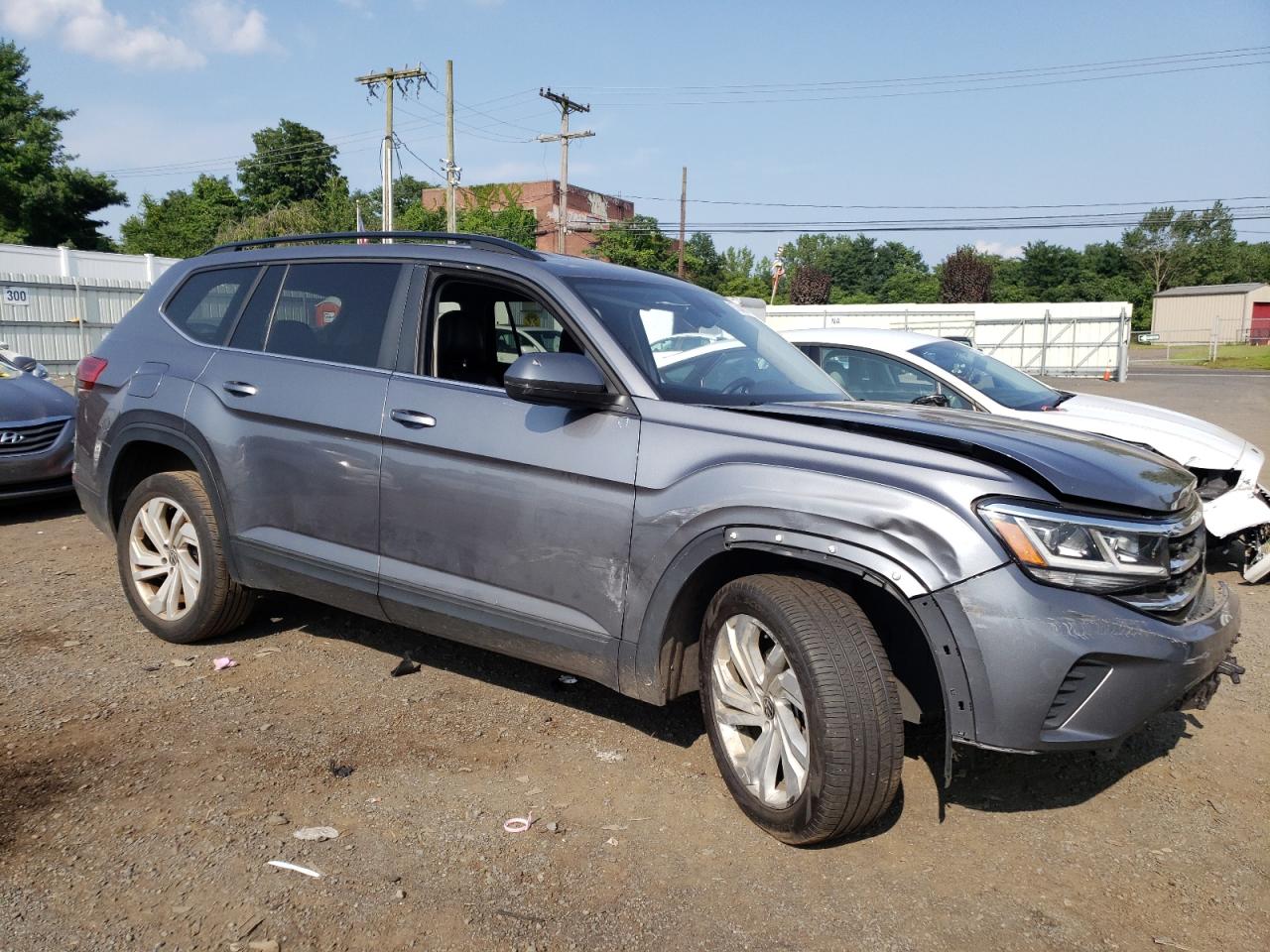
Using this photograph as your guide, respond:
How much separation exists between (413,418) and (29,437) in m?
5.41

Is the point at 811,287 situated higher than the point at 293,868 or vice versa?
the point at 811,287

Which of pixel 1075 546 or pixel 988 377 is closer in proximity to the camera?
pixel 1075 546

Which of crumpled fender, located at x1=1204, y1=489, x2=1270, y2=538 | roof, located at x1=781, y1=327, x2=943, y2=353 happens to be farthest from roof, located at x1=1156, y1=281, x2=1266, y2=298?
crumpled fender, located at x1=1204, y1=489, x2=1270, y2=538

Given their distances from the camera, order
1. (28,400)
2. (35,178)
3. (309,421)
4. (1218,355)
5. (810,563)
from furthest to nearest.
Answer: (1218,355) < (35,178) < (28,400) < (309,421) < (810,563)

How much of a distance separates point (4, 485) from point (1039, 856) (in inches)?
297

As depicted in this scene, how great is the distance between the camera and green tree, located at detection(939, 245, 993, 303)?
218ft

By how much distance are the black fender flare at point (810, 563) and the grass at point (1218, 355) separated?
4229 cm

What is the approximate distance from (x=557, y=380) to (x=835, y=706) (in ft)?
4.42

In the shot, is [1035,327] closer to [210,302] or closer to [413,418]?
[210,302]

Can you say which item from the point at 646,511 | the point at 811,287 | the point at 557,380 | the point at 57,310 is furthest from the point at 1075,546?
the point at 811,287

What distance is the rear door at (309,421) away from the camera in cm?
403

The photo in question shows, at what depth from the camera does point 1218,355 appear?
175 ft

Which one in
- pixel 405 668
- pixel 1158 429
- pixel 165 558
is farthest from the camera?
pixel 1158 429

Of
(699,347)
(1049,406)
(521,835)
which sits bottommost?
(521,835)
